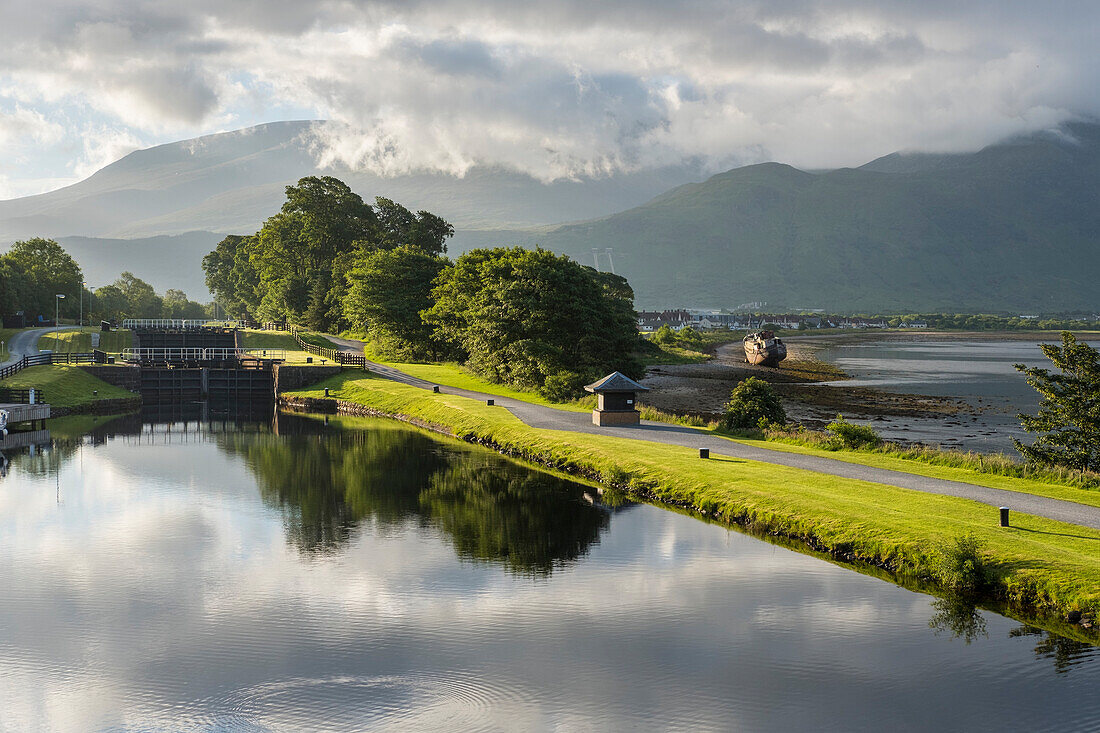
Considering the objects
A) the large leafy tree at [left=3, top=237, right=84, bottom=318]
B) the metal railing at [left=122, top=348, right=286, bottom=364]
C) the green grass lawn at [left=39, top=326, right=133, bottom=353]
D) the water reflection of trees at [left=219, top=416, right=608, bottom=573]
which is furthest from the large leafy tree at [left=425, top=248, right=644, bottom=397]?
the large leafy tree at [left=3, top=237, right=84, bottom=318]

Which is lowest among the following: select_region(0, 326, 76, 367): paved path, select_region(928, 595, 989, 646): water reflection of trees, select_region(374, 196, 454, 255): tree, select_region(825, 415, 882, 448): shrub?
select_region(928, 595, 989, 646): water reflection of trees

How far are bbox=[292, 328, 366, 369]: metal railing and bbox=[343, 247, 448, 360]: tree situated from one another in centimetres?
430

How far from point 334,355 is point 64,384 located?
92.6 ft

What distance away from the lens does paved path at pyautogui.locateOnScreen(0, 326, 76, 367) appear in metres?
94.5

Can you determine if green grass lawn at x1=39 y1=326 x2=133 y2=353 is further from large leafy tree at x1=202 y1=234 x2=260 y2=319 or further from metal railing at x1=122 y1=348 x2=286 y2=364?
large leafy tree at x1=202 y1=234 x2=260 y2=319

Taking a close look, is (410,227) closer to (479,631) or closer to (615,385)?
(615,385)

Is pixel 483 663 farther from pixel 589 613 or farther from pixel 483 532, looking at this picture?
pixel 483 532

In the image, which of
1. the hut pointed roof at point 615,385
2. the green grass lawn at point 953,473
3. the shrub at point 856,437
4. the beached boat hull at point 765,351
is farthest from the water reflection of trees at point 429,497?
the beached boat hull at point 765,351

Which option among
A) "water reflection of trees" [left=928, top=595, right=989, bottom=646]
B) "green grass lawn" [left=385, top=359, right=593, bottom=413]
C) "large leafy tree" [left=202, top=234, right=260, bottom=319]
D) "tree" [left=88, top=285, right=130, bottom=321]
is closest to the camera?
"water reflection of trees" [left=928, top=595, right=989, bottom=646]

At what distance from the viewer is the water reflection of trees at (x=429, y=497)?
110 ft

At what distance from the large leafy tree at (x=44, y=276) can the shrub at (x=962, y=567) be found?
5148 inches

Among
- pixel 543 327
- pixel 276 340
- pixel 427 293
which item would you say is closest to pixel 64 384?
A: pixel 427 293

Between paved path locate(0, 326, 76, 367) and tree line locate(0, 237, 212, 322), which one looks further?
tree line locate(0, 237, 212, 322)

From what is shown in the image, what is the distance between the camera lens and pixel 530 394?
7556 centimetres
